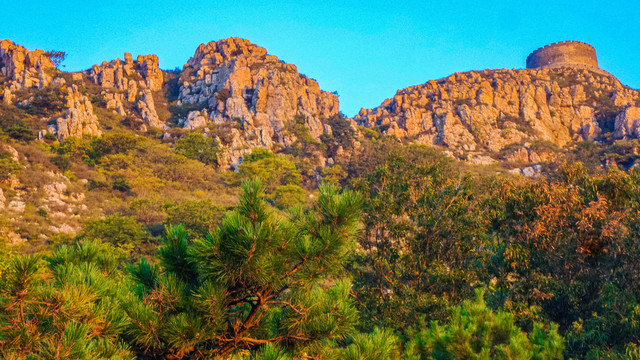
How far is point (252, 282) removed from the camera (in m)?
2.59

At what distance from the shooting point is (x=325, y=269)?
8.49ft

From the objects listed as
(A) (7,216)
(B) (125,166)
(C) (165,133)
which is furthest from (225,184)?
(A) (7,216)

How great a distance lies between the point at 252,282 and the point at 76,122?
44560mm

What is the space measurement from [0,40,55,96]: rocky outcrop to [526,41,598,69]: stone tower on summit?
291 feet

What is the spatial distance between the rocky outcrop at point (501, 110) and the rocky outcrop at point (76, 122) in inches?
1570

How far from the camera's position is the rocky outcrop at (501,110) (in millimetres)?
62375

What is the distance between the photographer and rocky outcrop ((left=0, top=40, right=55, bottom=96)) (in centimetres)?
5028

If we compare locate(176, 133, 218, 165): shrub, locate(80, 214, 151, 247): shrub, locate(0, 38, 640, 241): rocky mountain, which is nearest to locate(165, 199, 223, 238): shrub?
locate(80, 214, 151, 247): shrub

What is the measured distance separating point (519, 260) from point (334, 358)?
6.63 metres

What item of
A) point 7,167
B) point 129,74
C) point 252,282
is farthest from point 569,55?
point 252,282

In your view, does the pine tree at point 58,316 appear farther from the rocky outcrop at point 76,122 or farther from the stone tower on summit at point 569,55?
the stone tower on summit at point 569,55

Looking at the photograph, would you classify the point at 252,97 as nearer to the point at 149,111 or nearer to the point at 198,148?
the point at 149,111

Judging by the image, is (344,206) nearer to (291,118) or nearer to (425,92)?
(291,118)

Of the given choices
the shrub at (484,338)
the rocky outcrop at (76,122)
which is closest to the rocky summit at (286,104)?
the rocky outcrop at (76,122)
